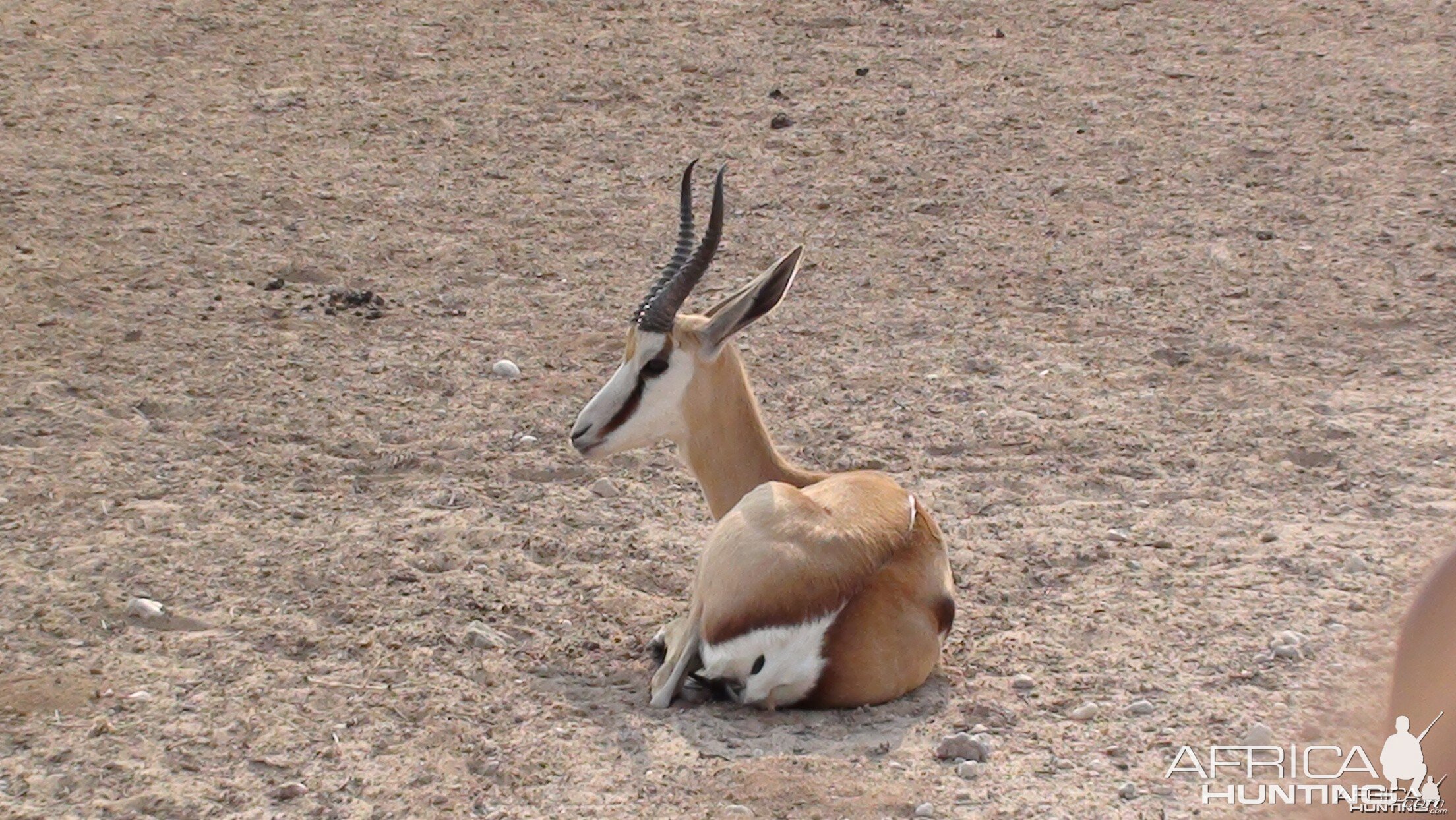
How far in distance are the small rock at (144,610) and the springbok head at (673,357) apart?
4.53ft

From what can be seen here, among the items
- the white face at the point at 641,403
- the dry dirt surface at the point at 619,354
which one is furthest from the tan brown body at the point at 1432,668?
the white face at the point at 641,403

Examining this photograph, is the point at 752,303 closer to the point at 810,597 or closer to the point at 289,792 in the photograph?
the point at 810,597

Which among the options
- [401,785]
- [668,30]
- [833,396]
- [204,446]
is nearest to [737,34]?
[668,30]

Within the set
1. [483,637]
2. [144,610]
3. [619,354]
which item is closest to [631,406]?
[483,637]

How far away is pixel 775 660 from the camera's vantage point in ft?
14.0

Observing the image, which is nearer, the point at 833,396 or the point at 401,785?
the point at 401,785

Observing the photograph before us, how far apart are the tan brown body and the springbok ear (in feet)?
12.8

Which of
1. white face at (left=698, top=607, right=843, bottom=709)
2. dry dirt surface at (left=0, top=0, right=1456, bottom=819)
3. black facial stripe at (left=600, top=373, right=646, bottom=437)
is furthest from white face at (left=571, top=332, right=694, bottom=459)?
white face at (left=698, top=607, right=843, bottom=709)

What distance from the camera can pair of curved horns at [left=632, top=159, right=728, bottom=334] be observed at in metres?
4.98

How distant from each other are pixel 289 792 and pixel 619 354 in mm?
3223

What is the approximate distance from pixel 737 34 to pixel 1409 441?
5.81 meters

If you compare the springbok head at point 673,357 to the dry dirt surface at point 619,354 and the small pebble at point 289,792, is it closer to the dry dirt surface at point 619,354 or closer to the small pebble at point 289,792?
the dry dirt surface at point 619,354

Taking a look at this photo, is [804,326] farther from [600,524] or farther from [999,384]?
[600,524]

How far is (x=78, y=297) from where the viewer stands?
711 centimetres
